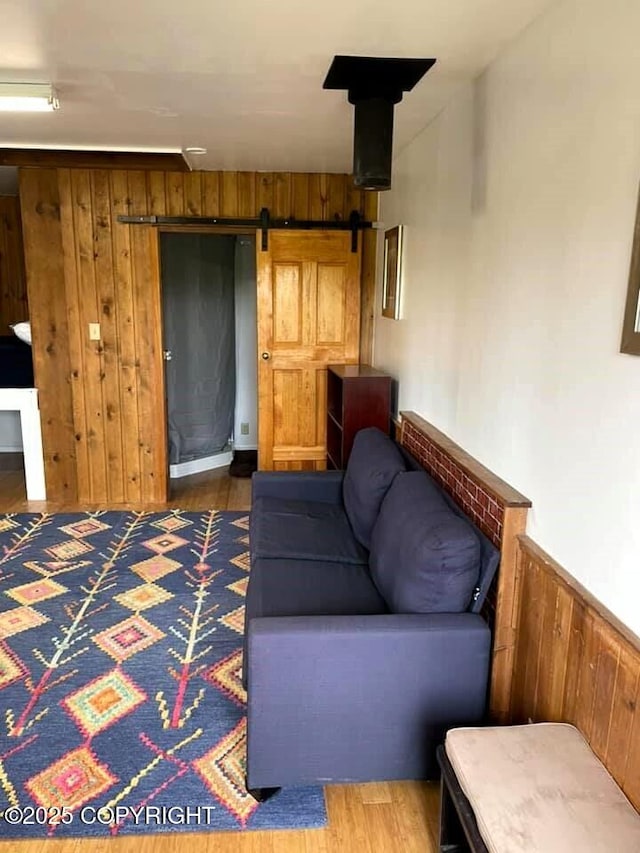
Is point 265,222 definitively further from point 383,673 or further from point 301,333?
point 383,673

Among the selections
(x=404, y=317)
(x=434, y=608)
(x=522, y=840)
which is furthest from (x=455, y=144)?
(x=522, y=840)

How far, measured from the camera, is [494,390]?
2152 mm

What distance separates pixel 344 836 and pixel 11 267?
5.48 m

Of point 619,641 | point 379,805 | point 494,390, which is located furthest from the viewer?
point 494,390

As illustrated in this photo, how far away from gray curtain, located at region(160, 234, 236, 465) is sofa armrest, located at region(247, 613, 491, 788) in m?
3.64

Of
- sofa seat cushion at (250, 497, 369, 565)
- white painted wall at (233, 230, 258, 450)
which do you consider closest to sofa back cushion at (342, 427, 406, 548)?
sofa seat cushion at (250, 497, 369, 565)

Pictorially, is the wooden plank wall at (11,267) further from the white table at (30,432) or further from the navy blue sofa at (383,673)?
the navy blue sofa at (383,673)

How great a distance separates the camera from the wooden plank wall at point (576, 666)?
53.4 inches

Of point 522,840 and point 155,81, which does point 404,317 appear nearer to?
point 155,81

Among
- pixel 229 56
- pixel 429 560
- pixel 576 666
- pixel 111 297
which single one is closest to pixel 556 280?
pixel 429 560

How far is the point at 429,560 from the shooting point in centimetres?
190

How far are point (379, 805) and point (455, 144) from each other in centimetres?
239

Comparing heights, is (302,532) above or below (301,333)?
below

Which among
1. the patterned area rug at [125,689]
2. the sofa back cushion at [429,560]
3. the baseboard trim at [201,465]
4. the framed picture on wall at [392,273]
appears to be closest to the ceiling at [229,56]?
the framed picture on wall at [392,273]
